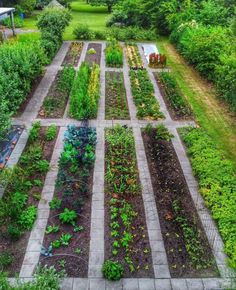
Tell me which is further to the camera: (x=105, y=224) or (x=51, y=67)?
(x=51, y=67)

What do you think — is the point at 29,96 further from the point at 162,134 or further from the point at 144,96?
the point at 162,134

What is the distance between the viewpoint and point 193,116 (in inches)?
553

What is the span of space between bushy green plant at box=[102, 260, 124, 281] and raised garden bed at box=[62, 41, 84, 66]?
49.2ft

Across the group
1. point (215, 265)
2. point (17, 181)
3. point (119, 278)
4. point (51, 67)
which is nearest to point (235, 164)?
point (215, 265)

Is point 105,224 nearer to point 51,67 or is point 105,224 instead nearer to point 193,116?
point 193,116

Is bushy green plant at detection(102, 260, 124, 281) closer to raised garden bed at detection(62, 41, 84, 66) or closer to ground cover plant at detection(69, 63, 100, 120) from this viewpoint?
ground cover plant at detection(69, 63, 100, 120)

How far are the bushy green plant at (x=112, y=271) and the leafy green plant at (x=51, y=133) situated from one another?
6061mm

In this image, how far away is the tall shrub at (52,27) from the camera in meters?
20.7

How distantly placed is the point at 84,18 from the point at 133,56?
19.0 metres

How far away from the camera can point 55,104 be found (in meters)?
14.5

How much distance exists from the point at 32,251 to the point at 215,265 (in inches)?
169

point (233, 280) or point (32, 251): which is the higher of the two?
point (233, 280)

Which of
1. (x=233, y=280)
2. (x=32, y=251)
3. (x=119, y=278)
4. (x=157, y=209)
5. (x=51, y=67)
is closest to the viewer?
(x=233, y=280)

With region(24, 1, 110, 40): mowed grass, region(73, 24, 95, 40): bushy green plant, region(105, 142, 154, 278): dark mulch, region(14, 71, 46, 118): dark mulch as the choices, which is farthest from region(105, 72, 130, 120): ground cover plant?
region(24, 1, 110, 40): mowed grass
